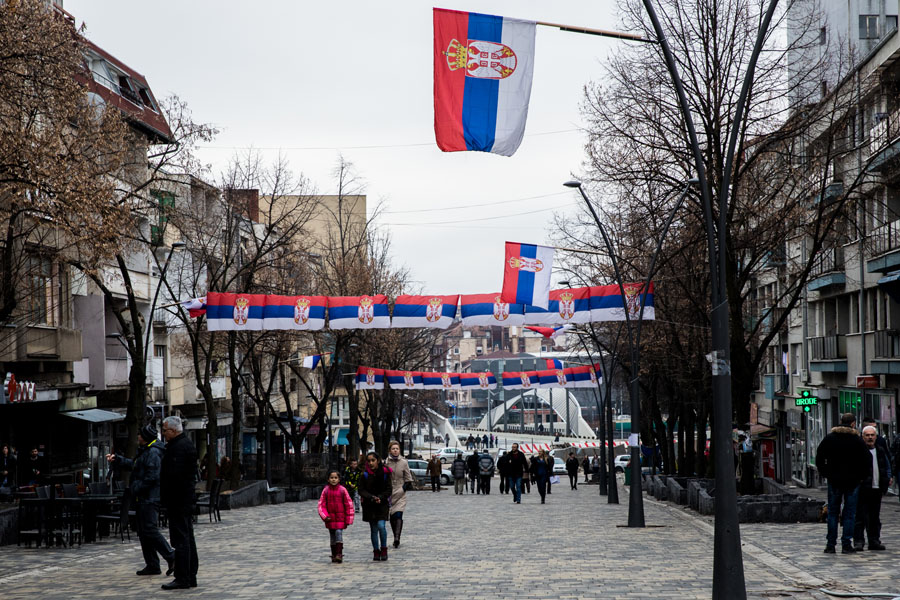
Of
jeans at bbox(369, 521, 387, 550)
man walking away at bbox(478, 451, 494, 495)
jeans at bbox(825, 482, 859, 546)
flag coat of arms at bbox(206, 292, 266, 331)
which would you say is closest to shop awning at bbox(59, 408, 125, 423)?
flag coat of arms at bbox(206, 292, 266, 331)

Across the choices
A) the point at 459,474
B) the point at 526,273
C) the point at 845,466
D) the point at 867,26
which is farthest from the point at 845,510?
the point at 459,474

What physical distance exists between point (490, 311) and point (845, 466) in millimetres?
15740

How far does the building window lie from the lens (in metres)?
40.3

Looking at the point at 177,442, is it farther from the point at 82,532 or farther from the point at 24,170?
the point at 82,532

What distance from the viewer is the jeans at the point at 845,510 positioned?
53.3 ft

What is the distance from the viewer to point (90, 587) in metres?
13.9

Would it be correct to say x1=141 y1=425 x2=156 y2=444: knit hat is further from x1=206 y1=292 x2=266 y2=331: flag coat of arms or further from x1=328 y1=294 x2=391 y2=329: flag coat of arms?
x1=328 y1=294 x2=391 y2=329: flag coat of arms

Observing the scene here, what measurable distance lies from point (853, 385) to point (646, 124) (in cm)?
2116

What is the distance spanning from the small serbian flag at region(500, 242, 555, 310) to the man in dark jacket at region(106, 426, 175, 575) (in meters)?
14.6

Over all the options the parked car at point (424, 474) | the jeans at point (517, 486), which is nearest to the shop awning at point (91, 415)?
the jeans at point (517, 486)

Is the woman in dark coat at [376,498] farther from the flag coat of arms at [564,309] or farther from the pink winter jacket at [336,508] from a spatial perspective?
the flag coat of arms at [564,309]

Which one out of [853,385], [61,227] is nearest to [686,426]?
[853,385]

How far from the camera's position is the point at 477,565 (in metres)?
16.3

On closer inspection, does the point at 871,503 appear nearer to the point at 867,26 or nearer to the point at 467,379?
the point at 867,26
